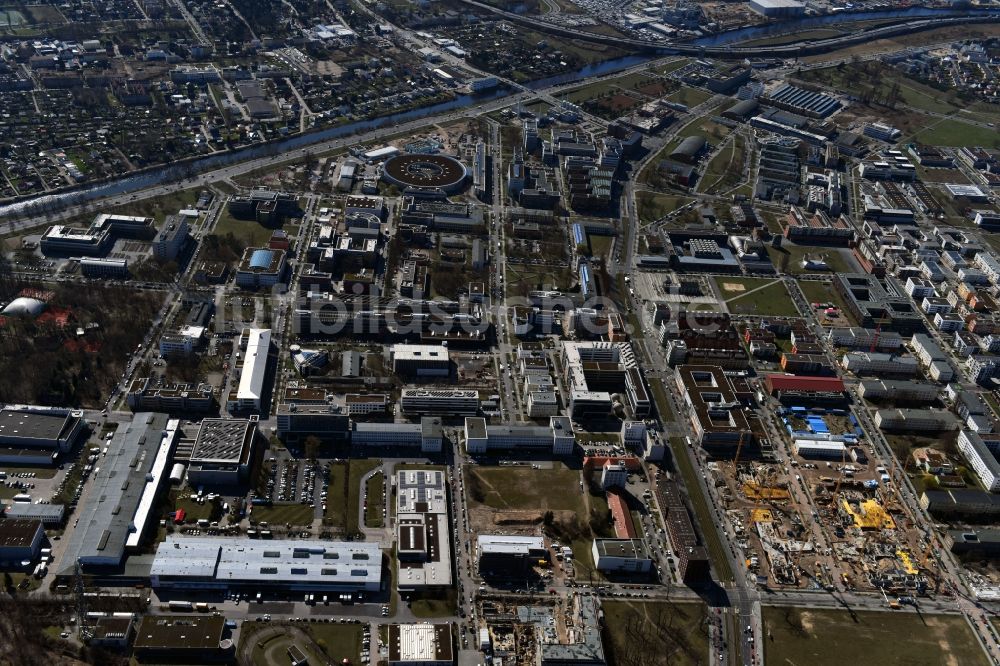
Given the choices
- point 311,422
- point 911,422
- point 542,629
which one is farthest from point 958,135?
point 542,629

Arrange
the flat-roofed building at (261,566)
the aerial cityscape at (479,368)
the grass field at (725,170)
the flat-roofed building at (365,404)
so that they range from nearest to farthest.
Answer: the flat-roofed building at (261,566)
the aerial cityscape at (479,368)
the flat-roofed building at (365,404)
the grass field at (725,170)

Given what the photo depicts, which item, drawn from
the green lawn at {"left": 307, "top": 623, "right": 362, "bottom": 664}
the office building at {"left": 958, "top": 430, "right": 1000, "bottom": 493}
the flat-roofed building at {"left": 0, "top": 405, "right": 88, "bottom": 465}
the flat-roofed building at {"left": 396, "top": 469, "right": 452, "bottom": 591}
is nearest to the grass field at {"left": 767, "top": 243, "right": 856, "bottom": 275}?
the office building at {"left": 958, "top": 430, "right": 1000, "bottom": 493}

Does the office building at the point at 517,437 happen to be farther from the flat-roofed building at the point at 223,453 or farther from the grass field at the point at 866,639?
the grass field at the point at 866,639

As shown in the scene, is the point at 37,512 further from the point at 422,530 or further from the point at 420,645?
the point at 420,645

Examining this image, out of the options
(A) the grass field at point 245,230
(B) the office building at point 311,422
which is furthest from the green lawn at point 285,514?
(A) the grass field at point 245,230

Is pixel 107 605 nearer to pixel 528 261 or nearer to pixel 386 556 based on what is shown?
pixel 386 556

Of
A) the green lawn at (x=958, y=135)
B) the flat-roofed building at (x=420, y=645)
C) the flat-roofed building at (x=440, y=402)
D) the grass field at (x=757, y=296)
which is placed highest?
the green lawn at (x=958, y=135)

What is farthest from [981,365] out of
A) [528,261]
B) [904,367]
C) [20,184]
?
[20,184]
